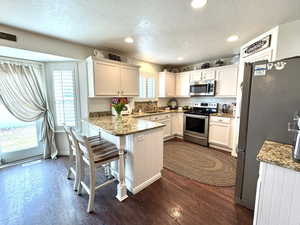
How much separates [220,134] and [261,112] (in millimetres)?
2231

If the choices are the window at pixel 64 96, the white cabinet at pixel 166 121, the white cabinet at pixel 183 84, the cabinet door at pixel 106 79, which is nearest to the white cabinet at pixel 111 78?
the cabinet door at pixel 106 79

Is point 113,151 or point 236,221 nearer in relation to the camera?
point 236,221

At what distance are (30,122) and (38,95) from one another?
63 cm

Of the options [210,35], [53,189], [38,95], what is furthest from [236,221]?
[38,95]

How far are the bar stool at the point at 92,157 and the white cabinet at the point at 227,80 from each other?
3220 millimetres

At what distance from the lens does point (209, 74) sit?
400 cm

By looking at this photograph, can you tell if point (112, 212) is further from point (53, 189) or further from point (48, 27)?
point (48, 27)

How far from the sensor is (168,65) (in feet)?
16.4

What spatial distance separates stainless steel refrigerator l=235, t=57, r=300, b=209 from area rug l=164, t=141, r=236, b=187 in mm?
615

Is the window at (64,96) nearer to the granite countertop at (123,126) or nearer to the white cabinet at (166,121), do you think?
the granite countertop at (123,126)

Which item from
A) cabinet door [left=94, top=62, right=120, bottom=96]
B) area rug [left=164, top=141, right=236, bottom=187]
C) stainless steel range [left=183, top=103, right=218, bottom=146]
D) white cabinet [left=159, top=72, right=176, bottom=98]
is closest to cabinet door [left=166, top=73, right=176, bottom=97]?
white cabinet [left=159, top=72, right=176, bottom=98]

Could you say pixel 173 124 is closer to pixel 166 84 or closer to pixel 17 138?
pixel 166 84

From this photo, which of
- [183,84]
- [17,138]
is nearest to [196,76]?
[183,84]

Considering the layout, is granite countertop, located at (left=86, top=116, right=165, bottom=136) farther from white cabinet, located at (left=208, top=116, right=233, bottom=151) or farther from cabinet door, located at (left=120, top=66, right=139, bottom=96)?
white cabinet, located at (left=208, top=116, right=233, bottom=151)
